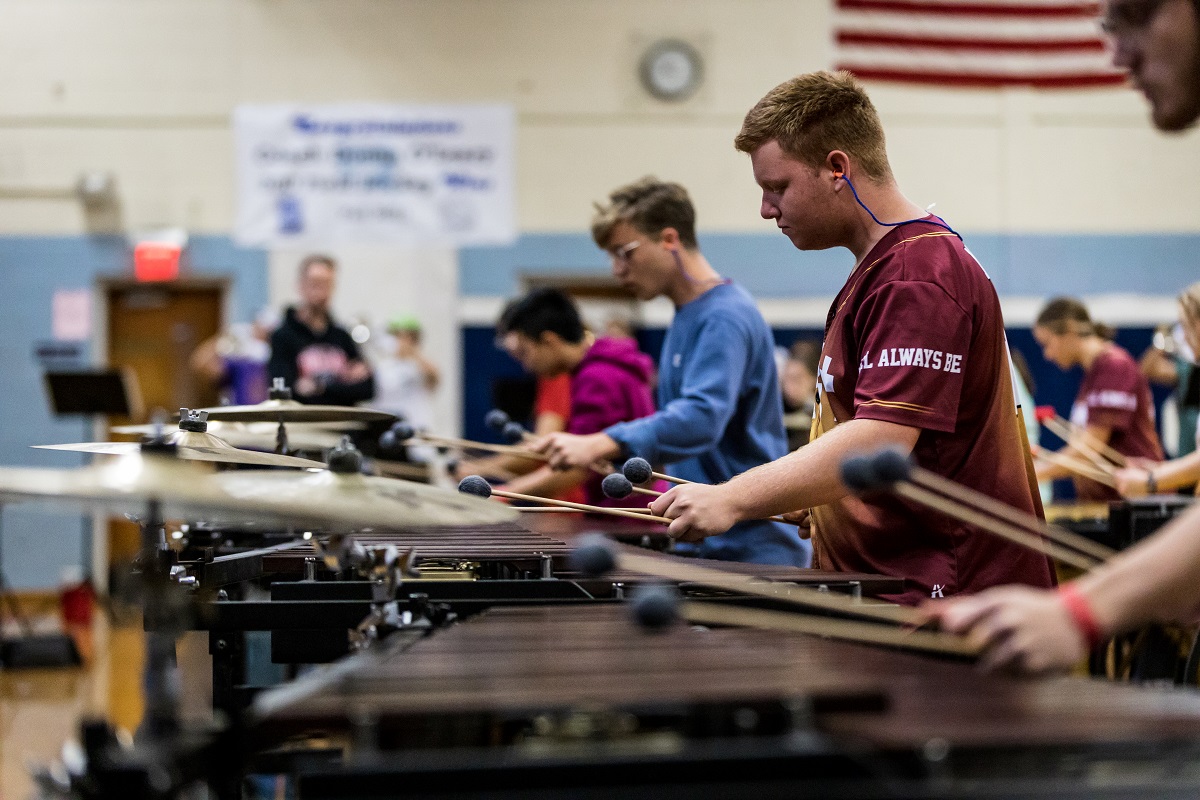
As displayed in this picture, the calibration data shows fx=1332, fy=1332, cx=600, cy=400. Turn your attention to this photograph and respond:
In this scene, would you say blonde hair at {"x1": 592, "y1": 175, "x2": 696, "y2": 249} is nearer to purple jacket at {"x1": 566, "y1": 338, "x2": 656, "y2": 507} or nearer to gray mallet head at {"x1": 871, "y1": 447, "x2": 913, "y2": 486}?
purple jacket at {"x1": 566, "y1": 338, "x2": 656, "y2": 507}

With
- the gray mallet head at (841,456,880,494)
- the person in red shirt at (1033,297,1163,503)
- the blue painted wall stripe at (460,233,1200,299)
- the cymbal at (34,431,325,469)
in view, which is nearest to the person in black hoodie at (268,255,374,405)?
the blue painted wall stripe at (460,233,1200,299)

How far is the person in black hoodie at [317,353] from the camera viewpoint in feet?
23.0

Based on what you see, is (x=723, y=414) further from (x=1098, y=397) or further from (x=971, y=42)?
(x=971, y=42)

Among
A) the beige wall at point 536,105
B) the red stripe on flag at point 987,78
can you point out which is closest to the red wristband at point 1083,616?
the beige wall at point 536,105

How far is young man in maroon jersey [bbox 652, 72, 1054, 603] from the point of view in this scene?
7.76ft

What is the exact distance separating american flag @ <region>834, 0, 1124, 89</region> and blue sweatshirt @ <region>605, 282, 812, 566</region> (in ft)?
20.3

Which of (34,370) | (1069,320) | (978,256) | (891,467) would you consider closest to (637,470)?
(891,467)

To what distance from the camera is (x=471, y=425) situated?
9.62 meters

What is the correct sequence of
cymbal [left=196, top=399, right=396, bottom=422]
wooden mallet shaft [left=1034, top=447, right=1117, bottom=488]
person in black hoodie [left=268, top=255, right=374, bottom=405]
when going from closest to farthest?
cymbal [left=196, top=399, right=396, bottom=422] → wooden mallet shaft [left=1034, top=447, right=1117, bottom=488] → person in black hoodie [left=268, top=255, right=374, bottom=405]

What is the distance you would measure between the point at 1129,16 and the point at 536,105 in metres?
8.22

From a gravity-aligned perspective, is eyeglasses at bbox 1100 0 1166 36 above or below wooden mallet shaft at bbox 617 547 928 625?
above

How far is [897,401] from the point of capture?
2346 mm

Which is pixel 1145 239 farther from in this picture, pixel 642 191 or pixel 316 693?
pixel 316 693

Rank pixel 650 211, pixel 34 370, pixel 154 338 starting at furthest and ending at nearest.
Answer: pixel 154 338 → pixel 34 370 → pixel 650 211
